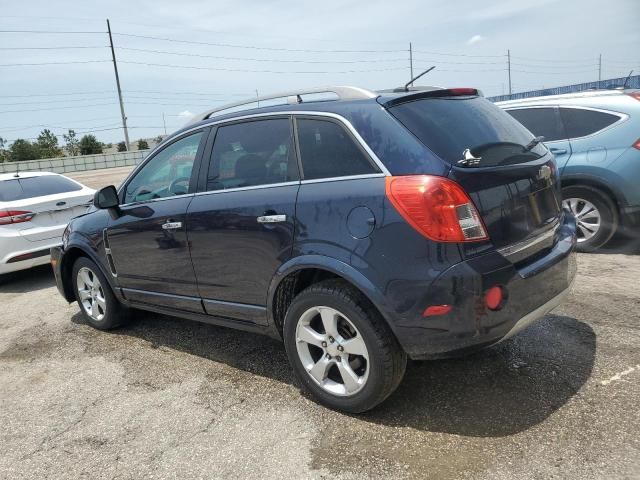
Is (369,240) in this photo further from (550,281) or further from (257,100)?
(257,100)

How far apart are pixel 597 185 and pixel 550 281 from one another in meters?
3.35

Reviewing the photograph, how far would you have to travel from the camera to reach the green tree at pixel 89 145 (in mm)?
73000

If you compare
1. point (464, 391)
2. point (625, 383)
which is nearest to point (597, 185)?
point (625, 383)

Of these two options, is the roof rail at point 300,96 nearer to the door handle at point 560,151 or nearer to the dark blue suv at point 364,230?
the dark blue suv at point 364,230

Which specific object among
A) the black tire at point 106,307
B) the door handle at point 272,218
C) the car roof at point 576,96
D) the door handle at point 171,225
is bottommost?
the black tire at point 106,307

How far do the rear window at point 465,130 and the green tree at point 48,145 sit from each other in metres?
75.7

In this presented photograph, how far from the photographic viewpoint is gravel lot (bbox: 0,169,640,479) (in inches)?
101

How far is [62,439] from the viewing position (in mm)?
3113

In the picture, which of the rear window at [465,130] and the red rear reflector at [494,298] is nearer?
the red rear reflector at [494,298]

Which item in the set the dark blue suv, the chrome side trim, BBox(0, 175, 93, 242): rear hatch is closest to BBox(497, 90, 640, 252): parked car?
the dark blue suv

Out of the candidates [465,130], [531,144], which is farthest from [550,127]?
[465,130]

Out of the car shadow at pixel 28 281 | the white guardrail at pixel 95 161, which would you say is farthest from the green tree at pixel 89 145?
the car shadow at pixel 28 281

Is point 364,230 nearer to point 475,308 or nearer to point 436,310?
point 436,310

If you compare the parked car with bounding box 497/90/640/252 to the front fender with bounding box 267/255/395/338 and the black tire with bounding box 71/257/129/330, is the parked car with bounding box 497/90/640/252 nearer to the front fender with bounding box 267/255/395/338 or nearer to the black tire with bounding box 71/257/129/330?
the front fender with bounding box 267/255/395/338
